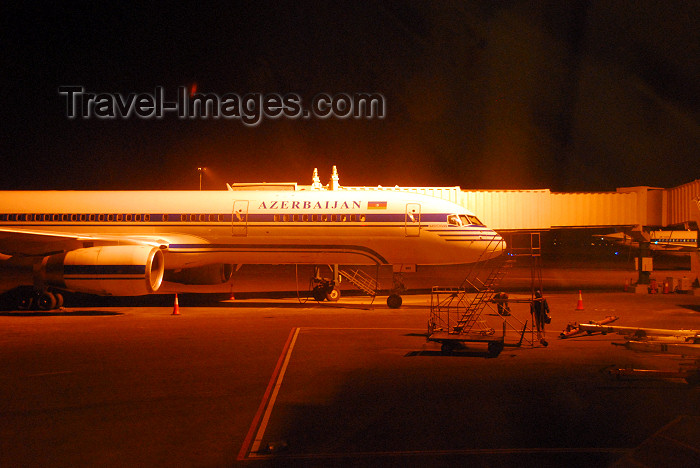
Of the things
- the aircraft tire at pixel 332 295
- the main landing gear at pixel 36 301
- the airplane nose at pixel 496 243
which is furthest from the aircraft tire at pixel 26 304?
the airplane nose at pixel 496 243

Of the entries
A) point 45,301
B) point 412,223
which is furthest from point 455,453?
point 45,301

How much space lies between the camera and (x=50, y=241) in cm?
2003

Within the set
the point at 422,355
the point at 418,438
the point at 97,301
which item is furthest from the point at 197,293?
the point at 418,438

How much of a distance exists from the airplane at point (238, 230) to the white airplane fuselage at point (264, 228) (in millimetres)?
33

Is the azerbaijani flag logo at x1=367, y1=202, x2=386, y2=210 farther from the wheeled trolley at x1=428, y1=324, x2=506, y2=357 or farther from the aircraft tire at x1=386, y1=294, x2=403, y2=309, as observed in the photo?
the wheeled trolley at x1=428, y1=324, x2=506, y2=357

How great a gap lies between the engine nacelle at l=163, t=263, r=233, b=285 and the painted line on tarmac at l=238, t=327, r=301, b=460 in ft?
32.2

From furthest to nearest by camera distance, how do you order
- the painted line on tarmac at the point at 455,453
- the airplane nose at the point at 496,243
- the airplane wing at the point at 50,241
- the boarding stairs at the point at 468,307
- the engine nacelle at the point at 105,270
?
the airplane nose at the point at 496,243 < the airplane wing at the point at 50,241 < the engine nacelle at the point at 105,270 < the boarding stairs at the point at 468,307 < the painted line on tarmac at the point at 455,453

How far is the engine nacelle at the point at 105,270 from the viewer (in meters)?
18.6

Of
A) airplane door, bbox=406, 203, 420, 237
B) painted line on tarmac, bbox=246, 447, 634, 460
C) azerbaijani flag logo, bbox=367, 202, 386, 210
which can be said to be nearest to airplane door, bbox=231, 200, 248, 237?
azerbaijani flag logo, bbox=367, 202, 386, 210

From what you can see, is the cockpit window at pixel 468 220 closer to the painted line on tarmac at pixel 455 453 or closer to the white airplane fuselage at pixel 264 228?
the white airplane fuselage at pixel 264 228

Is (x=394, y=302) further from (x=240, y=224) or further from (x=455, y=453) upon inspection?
(x=455, y=453)

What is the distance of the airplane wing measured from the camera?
770 inches

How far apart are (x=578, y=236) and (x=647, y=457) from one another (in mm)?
94366

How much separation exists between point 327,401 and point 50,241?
1465 centimetres
